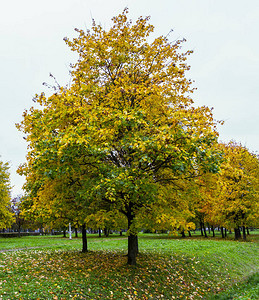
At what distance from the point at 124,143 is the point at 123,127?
156 centimetres

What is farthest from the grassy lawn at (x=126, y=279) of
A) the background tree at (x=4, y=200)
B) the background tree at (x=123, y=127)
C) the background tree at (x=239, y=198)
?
the background tree at (x=4, y=200)

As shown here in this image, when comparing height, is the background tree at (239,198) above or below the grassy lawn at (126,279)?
above

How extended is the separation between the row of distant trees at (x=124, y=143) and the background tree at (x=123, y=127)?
1.6 inches

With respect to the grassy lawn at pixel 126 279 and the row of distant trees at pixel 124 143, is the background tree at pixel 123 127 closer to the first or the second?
the row of distant trees at pixel 124 143

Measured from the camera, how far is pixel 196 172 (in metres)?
9.59

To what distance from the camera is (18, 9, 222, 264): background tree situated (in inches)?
292

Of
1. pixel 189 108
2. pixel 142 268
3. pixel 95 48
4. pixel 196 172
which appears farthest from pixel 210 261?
pixel 95 48

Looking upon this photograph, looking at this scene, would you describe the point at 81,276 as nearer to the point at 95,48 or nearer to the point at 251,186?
the point at 95,48

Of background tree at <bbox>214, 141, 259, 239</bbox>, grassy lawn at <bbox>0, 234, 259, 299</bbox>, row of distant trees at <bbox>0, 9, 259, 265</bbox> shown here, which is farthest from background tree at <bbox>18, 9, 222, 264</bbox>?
background tree at <bbox>214, 141, 259, 239</bbox>

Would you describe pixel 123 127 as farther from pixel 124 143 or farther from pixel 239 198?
pixel 239 198

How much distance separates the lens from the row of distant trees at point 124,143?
24.8 ft

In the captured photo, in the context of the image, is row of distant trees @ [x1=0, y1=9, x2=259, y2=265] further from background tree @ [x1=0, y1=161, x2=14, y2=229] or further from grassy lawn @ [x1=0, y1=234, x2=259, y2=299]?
background tree @ [x1=0, y1=161, x2=14, y2=229]

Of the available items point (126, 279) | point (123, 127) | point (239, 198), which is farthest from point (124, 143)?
point (239, 198)

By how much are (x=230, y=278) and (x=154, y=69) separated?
1117 cm
